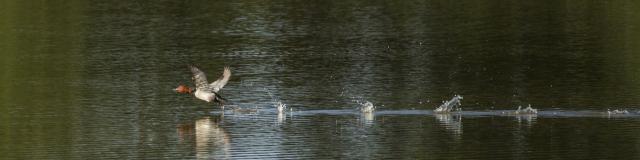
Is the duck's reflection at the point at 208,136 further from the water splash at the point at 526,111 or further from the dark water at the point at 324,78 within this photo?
the water splash at the point at 526,111

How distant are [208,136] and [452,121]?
4.55 meters

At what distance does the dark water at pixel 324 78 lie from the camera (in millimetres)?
26328

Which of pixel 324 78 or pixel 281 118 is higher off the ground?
pixel 324 78

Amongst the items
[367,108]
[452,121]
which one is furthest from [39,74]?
[452,121]

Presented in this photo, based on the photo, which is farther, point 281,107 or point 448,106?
point 281,107

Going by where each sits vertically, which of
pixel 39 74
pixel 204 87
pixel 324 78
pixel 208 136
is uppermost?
pixel 39 74

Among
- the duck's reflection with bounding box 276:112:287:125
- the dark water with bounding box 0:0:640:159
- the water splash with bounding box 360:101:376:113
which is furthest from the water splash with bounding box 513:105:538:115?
the duck's reflection with bounding box 276:112:287:125

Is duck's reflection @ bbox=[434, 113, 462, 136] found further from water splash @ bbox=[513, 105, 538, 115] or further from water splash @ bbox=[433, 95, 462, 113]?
water splash @ bbox=[513, 105, 538, 115]

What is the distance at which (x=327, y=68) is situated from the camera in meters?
38.8

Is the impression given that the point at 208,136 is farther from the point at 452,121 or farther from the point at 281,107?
the point at 452,121

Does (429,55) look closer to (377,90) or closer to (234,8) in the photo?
(377,90)

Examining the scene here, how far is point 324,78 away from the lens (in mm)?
36344

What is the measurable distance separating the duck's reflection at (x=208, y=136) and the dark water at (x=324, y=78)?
6 centimetres

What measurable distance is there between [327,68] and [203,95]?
32.7ft
